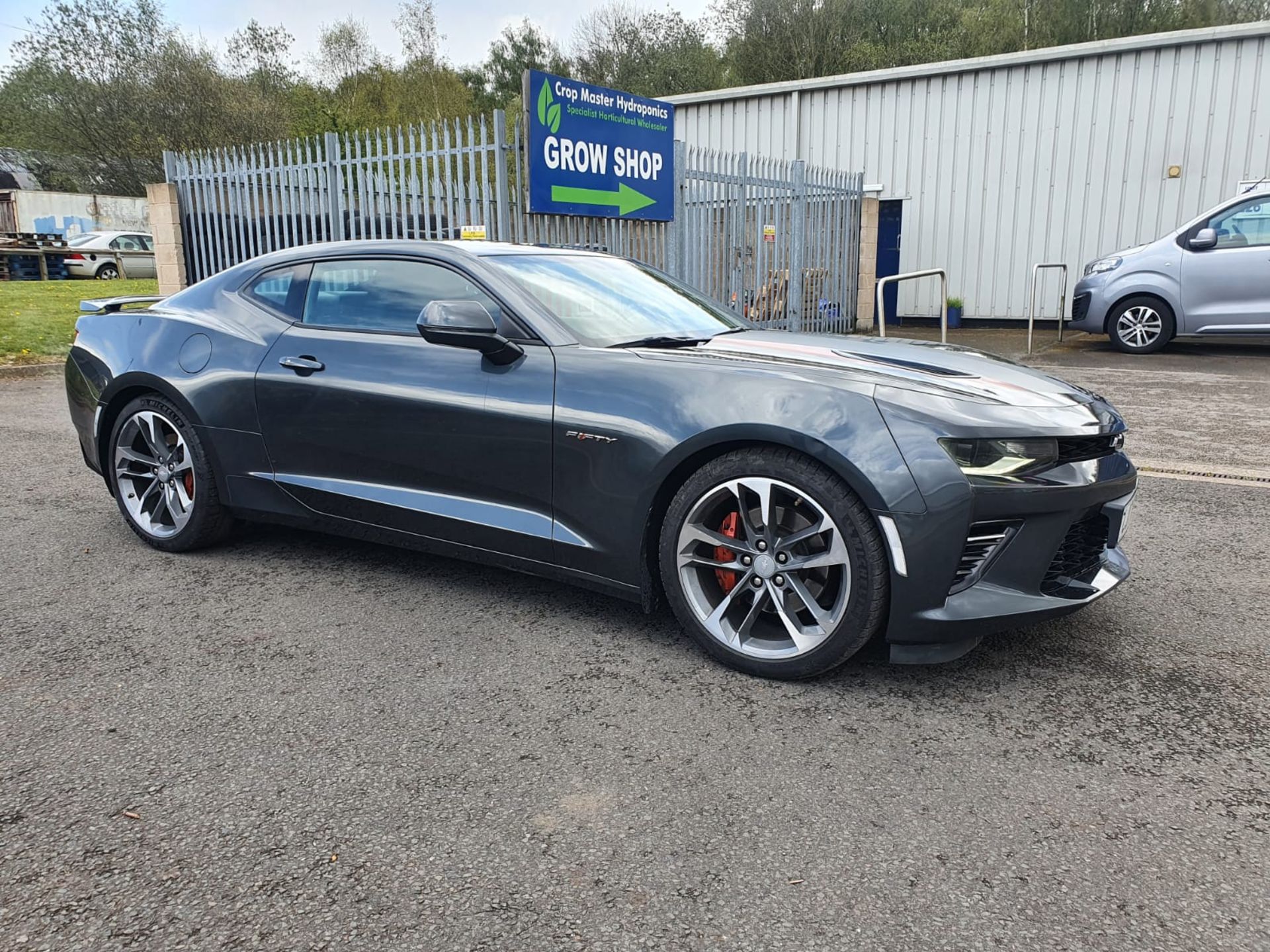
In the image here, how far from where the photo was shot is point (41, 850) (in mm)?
2092

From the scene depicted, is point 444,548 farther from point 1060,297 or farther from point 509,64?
point 509,64

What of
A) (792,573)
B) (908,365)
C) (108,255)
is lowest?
(792,573)

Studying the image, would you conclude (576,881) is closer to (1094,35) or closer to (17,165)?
(1094,35)

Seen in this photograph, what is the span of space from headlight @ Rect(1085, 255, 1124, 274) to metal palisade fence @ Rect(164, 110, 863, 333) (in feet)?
11.1

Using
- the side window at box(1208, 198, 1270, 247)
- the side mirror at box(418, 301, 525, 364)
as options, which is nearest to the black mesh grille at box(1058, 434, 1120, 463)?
the side mirror at box(418, 301, 525, 364)

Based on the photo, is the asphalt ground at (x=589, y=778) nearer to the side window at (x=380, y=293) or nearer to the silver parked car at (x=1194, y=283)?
the side window at (x=380, y=293)

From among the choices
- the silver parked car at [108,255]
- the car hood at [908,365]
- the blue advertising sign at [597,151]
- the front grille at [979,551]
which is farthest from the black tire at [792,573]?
the silver parked car at [108,255]

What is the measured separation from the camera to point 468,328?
325 cm

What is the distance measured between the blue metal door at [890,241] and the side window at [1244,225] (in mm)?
5659

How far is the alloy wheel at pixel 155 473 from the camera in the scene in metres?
4.20

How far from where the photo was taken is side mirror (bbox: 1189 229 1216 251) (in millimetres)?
10703

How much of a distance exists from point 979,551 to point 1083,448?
0.50 m

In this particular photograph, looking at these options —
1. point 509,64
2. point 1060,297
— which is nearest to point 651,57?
point 509,64

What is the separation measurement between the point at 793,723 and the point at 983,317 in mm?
14250
